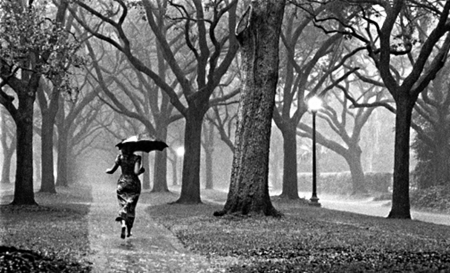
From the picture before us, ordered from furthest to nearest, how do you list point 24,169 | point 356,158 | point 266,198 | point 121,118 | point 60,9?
point 121,118 < point 356,158 < point 60,9 < point 24,169 < point 266,198

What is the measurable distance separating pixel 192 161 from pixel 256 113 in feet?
30.7

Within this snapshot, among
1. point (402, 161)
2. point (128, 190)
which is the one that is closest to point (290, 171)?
point (402, 161)

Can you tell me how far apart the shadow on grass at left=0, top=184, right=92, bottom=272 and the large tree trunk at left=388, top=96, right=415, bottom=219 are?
34.1 ft

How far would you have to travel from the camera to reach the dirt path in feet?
32.4

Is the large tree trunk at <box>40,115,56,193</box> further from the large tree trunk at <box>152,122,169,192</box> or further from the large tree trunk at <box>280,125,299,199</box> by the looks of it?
the large tree trunk at <box>280,125,299,199</box>

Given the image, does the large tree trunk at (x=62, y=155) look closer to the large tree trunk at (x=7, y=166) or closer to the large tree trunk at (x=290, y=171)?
the large tree trunk at (x=7, y=166)

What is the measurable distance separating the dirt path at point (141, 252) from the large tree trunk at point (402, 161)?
28.5 feet

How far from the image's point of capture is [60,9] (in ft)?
84.8

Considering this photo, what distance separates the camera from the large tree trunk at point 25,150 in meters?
22.2

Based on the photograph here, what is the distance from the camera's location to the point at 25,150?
73.3 feet

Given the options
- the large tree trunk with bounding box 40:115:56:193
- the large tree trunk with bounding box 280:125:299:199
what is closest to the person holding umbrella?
the large tree trunk with bounding box 280:125:299:199

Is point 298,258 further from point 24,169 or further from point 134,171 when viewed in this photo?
point 24,169

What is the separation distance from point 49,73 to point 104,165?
211 ft

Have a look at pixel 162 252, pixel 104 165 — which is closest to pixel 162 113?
pixel 162 252
